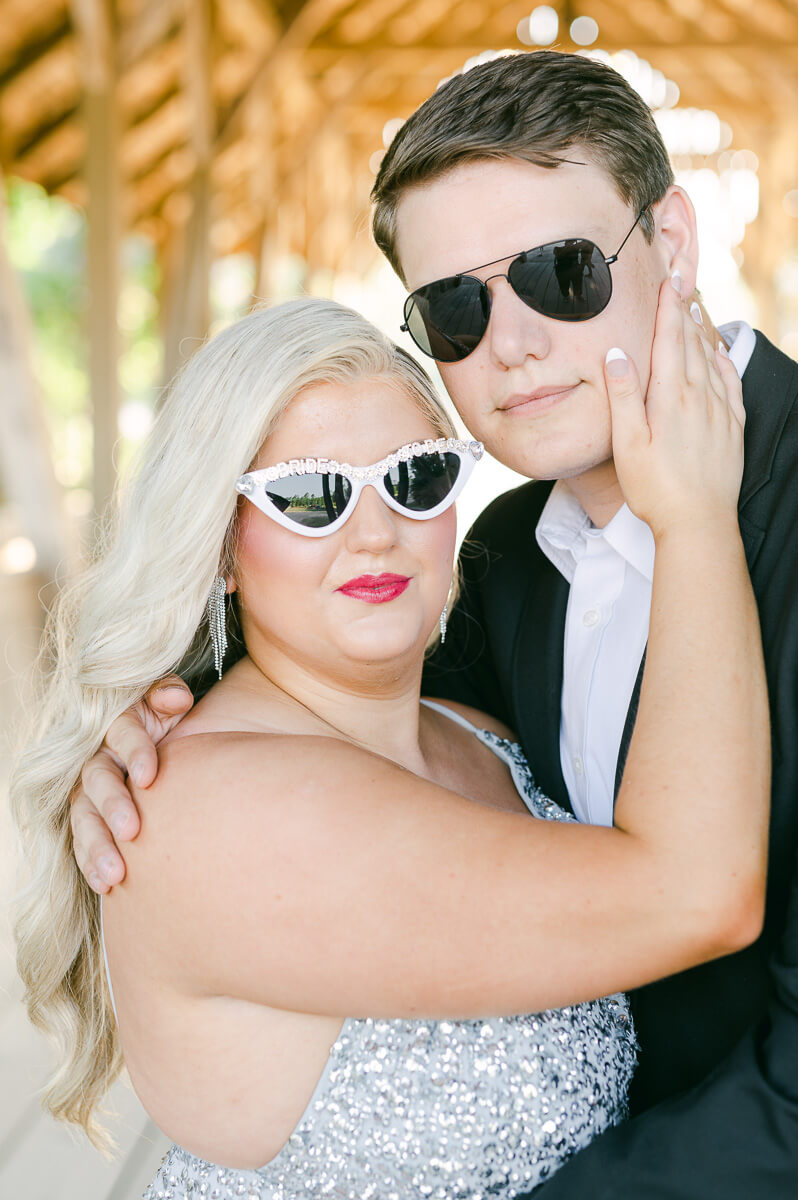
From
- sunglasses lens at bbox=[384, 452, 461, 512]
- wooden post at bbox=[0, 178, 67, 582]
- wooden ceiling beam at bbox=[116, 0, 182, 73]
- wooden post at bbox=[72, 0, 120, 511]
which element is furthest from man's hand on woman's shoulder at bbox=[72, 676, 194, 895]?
wooden ceiling beam at bbox=[116, 0, 182, 73]

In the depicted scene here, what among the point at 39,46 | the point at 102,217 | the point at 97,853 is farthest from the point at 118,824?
the point at 39,46

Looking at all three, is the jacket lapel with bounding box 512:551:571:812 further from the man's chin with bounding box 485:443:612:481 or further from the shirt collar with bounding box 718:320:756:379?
the shirt collar with bounding box 718:320:756:379

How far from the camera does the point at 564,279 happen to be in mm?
1752

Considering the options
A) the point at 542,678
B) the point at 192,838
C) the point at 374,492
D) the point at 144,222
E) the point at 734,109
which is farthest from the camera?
the point at 734,109

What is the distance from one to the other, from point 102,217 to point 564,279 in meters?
4.23

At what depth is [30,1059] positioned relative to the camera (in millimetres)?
3262

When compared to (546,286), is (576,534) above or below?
below

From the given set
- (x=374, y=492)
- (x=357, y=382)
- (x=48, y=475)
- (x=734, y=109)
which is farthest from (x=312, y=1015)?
(x=734, y=109)

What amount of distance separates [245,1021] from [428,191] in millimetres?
1377

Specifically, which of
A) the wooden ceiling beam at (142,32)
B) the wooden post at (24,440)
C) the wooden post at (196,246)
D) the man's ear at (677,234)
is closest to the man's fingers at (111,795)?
the man's ear at (677,234)

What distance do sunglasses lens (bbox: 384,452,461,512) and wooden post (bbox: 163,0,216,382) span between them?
224 inches

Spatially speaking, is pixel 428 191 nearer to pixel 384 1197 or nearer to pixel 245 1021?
pixel 245 1021

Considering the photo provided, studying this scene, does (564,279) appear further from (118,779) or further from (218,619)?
(118,779)

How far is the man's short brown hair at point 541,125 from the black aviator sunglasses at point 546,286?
11cm
